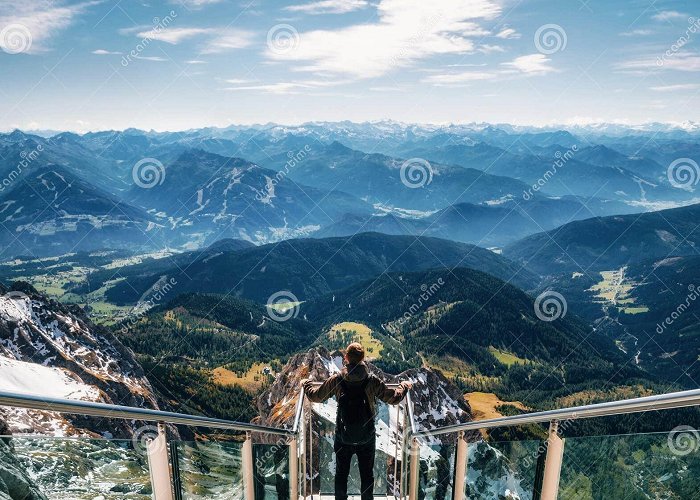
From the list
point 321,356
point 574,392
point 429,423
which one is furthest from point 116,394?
point 574,392

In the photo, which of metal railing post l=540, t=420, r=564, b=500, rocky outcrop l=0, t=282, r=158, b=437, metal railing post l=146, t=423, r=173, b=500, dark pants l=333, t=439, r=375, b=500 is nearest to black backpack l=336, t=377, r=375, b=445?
dark pants l=333, t=439, r=375, b=500

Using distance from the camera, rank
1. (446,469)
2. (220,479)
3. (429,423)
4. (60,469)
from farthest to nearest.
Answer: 1. (429,423)
2. (446,469)
3. (220,479)
4. (60,469)

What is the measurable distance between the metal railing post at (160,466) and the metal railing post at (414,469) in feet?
15.8

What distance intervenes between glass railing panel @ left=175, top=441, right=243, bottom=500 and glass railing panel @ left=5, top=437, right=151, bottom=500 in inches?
20.7

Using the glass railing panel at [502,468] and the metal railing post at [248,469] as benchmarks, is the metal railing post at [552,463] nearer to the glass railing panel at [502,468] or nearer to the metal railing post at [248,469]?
the glass railing panel at [502,468]

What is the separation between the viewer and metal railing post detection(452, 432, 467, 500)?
280 inches

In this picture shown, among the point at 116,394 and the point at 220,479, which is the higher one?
the point at 220,479

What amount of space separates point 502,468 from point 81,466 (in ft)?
16.6

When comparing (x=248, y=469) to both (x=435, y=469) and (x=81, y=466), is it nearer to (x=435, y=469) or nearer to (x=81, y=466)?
(x=81, y=466)

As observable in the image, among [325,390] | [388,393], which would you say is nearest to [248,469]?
[325,390]

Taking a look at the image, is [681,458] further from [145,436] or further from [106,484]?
[106,484]

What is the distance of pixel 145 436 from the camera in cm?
550

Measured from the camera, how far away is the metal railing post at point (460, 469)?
A: 280 inches

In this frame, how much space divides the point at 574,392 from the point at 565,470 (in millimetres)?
205216
